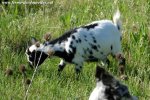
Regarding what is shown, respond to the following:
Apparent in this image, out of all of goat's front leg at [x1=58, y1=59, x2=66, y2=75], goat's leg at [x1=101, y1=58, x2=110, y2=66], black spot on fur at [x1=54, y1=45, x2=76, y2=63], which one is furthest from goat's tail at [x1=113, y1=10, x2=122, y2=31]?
goat's front leg at [x1=58, y1=59, x2=66, y2=75]

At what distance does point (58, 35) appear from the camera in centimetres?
679

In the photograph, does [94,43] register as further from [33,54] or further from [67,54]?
[33,54]

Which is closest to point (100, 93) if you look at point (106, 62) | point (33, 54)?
point (106, 62)

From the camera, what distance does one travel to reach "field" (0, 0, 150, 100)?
16.6ft

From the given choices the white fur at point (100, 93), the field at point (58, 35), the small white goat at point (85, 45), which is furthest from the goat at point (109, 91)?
the small white goat at point (85, 45)

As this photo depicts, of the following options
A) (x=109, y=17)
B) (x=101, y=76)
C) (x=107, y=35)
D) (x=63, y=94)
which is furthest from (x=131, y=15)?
(x=101, y=76)

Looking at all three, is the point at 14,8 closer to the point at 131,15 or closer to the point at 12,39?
the point at 12,39

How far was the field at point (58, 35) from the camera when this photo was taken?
16.6 ft

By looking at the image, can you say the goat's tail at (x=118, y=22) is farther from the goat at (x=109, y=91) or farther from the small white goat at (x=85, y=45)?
the goat at (x=109, y=91)

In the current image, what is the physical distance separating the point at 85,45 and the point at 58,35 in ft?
2.42

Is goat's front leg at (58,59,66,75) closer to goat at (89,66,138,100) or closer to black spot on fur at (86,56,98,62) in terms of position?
black spot on fur at (86,56,98,62)

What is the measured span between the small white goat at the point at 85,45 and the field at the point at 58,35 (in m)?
0.11

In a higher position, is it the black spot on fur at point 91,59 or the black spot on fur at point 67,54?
the black spot on fur at point 67,54

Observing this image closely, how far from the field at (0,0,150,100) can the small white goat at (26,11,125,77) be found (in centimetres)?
11
